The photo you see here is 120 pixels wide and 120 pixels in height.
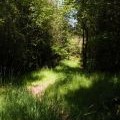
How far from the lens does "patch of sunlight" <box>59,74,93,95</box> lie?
8.23 meters

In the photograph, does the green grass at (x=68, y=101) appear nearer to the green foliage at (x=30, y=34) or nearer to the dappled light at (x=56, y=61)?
the dappled light at (x=56, y=61)

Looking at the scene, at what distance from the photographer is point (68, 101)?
7.13 metres

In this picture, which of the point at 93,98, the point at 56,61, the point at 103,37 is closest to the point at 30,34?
the point at 56,61

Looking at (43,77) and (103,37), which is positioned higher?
(103,37)

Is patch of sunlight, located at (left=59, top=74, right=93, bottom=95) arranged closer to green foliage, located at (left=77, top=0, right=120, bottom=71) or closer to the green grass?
the green grass

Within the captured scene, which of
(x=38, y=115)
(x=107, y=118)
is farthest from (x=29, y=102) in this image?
(x=107, y=118)

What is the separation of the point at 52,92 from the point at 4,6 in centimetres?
495

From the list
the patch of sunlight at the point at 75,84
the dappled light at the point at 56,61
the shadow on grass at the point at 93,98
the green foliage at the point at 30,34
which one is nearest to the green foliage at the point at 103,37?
the dappled light at the point at 56,61

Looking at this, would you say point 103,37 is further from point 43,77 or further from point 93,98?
point 93,98

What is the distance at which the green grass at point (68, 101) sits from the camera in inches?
194

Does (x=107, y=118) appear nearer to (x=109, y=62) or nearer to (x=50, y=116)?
(x=50, y=116)

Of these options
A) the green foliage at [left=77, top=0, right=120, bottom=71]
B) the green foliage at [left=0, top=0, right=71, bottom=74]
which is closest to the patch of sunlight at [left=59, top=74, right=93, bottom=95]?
the green foliage at [left=77, top=0, right=120, bottom=71]

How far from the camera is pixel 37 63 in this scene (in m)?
15.7

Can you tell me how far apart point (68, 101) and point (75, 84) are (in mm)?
1643
